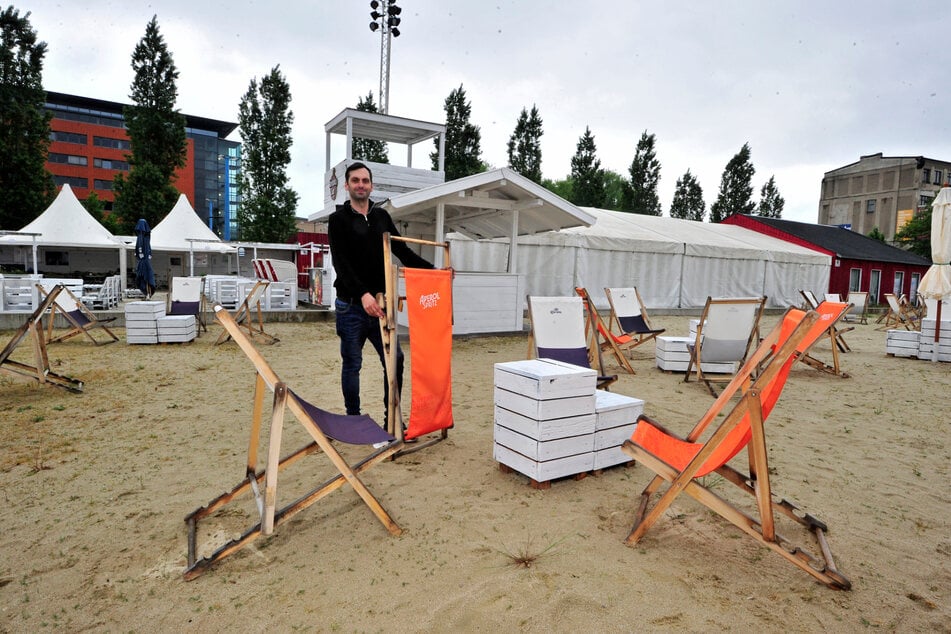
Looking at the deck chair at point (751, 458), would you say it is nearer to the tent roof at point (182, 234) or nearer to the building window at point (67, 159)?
the tent roof at point (182, 234)

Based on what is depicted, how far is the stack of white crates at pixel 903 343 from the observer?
8570 millimetres

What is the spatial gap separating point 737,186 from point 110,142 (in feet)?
204

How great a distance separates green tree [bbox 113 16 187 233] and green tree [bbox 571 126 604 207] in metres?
24.1

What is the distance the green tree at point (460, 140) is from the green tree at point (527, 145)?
15.7 feet

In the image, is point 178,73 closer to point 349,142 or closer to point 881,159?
point 349,142

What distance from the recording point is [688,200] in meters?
38.9

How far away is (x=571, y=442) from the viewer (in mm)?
3109

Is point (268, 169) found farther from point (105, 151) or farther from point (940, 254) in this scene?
point (105, 151)

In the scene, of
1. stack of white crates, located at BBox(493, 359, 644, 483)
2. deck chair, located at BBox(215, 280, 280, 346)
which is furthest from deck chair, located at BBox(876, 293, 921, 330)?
deck chair, located at BBox(215, 280, 280, 346)

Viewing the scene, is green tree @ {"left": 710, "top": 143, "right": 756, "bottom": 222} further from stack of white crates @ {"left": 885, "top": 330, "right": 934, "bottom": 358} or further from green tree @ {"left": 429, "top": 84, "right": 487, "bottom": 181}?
stack of white crates @ {"left": 885, "top": 330, "right": 934, "bottom": 358}

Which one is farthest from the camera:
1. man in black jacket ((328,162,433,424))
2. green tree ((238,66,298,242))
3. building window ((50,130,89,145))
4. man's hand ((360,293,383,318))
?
building window ((50,130,89,145))

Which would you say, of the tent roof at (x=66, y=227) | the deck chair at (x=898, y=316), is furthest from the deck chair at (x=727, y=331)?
the tent roof at (x=66, y=227)

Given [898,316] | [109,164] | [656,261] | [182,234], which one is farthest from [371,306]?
[109,164]

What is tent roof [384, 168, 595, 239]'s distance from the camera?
8969 millimetres
